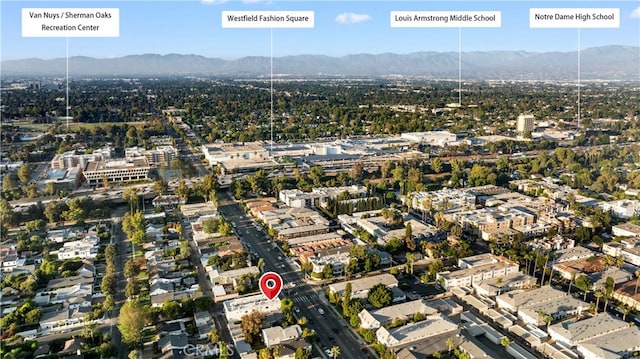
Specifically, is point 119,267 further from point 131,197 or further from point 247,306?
point 131,197

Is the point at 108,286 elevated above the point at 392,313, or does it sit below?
above

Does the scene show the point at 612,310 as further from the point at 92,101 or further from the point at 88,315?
the point at 92,101

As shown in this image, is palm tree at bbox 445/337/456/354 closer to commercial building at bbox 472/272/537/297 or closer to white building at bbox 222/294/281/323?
commercial building at bbox 472/272/537/297

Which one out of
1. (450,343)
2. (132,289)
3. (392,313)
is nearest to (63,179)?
(132,289)

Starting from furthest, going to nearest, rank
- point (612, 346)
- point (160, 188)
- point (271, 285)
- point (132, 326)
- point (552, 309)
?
point (160, 188)
point (552, 309)
point (271, 285)
point (132, 326)
point (612, 346)

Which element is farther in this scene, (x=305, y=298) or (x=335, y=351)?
(x=305, y=298)
